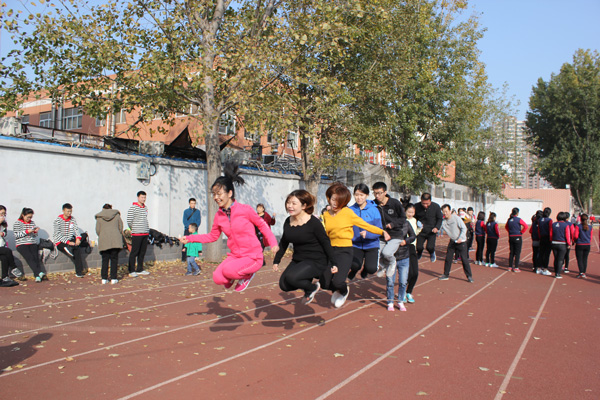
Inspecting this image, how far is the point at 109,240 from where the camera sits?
11734 millimetres

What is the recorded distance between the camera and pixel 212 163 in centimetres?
1617

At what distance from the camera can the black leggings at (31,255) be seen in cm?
1137

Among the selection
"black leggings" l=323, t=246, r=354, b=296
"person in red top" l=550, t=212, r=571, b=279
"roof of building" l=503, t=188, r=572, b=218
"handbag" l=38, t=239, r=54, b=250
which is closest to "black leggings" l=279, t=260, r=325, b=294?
"black leggings" l=323, t=246, r=354, b=296

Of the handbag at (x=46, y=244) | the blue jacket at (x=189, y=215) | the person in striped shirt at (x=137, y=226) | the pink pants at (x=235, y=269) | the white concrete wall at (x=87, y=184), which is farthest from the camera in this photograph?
the blue jacket at (x=189, y=215)

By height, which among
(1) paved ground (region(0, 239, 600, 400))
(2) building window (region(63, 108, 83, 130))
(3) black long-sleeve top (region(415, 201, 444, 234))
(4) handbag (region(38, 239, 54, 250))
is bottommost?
(1) paved ground (region(0, 239, 600, 400))

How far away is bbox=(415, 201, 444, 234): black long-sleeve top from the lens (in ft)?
40.7

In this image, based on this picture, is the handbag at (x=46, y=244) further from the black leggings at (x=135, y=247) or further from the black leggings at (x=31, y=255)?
the black leggings at (x=135, y=247)

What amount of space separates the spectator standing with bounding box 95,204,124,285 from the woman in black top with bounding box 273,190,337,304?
6.29 metres

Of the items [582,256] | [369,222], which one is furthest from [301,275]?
[582,256]

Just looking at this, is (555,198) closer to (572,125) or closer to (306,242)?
(572,125)

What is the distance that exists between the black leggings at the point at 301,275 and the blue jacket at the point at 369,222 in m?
1.58

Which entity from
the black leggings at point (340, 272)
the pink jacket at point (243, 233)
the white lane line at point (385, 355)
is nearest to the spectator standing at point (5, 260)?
the pink jacket at point (243, 233)

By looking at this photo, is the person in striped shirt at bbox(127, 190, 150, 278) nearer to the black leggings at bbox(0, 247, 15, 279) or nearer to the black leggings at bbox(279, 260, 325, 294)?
the black leggings at bbox(0, 247, 15, 279)

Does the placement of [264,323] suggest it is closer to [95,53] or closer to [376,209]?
[376,209]
